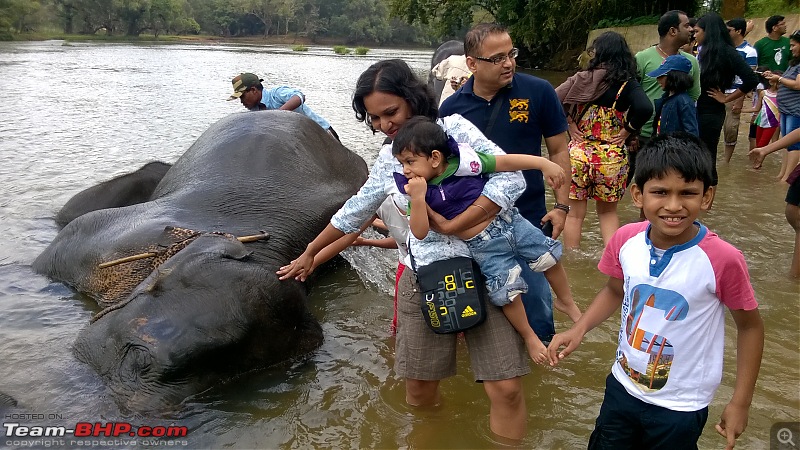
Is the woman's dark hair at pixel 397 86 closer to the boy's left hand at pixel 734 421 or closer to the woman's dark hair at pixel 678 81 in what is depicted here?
the boy's left hand at pixel 734 421

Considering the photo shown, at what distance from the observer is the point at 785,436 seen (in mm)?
3043

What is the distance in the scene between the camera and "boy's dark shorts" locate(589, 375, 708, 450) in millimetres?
2168

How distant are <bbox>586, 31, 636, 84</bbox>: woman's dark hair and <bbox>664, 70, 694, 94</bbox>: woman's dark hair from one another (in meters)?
0.84

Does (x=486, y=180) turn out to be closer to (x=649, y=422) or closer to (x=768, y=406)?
(x=649, y=422)

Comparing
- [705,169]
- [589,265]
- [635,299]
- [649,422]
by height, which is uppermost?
[705,169]

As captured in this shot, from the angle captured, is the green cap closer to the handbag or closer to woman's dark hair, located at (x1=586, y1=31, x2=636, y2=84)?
woman's dark hair, located at (x1=586, y1=31, x2=636, y2=84)

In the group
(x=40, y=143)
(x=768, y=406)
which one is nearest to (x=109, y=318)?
(x=768, y=406)

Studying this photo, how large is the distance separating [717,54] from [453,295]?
5414mm

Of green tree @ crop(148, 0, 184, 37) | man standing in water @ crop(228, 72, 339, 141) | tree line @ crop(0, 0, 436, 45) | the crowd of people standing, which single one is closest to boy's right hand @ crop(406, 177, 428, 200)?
the crowd of people standing

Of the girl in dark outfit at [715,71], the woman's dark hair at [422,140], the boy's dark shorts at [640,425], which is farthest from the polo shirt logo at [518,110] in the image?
the girl in dark outfit at [715,71]

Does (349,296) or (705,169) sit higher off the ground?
(705,169)

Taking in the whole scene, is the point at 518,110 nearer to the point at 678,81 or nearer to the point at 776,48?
the point at 678,81

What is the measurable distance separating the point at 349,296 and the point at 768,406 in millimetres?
2817

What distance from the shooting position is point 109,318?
3.55 metres
